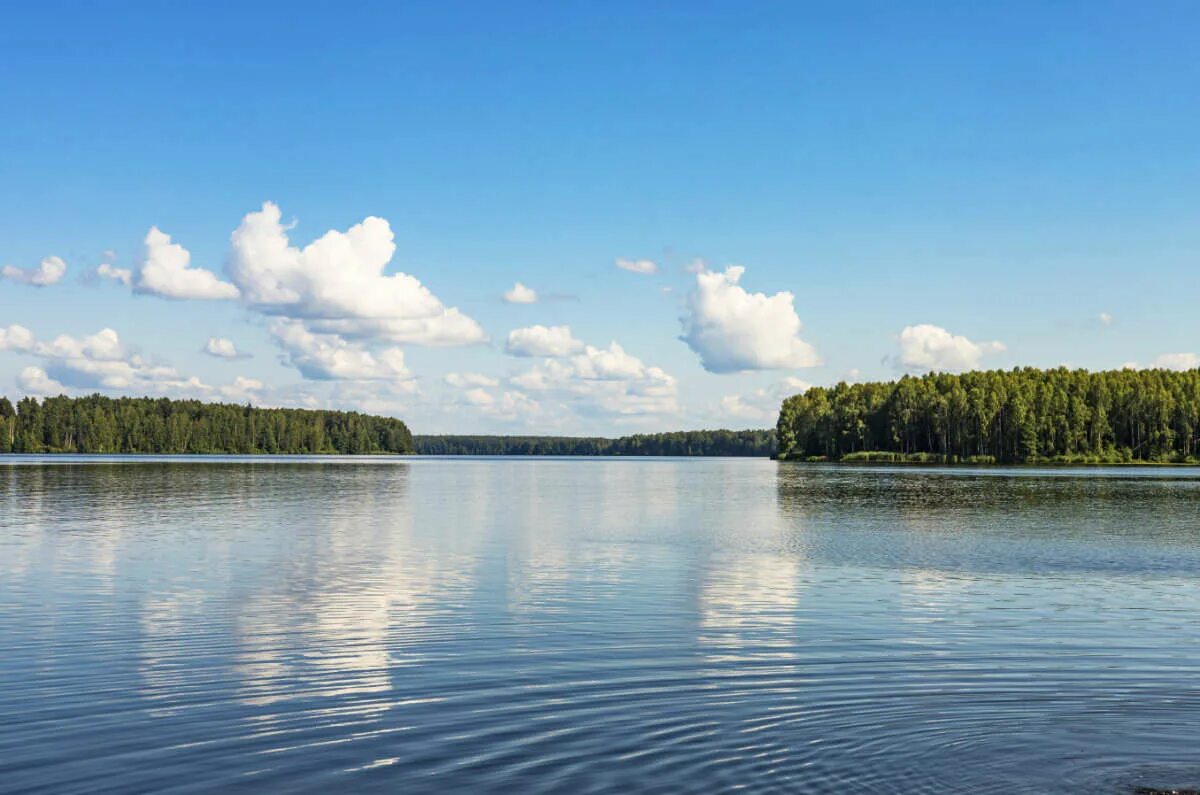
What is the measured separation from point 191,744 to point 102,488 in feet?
298

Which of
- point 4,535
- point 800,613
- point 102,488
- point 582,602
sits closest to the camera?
point 800,613

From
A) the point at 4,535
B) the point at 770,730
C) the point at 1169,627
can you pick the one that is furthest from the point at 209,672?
the point at 4,535

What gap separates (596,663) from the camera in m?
22.2

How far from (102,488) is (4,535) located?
49813 mm

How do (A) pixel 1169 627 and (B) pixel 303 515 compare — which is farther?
(B) pixel 303 515

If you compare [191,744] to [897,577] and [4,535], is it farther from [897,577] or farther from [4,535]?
[4,535]

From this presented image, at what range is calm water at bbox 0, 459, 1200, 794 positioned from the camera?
14.9 metres

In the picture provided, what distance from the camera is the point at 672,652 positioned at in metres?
23.4

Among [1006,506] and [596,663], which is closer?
[596,663]

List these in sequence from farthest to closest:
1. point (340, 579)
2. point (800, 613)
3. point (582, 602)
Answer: point (340, 579)
point (582, 602)
point (800, 613)

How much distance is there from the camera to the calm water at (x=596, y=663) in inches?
586

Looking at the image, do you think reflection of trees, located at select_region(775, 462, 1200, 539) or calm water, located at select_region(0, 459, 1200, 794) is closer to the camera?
calm water, located at select_region(0, 459, 1200, 794)

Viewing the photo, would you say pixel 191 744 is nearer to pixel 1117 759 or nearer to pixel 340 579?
pixel 1117 759

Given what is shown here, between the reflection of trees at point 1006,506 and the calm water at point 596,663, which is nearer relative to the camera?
the calm water at point 596,663
